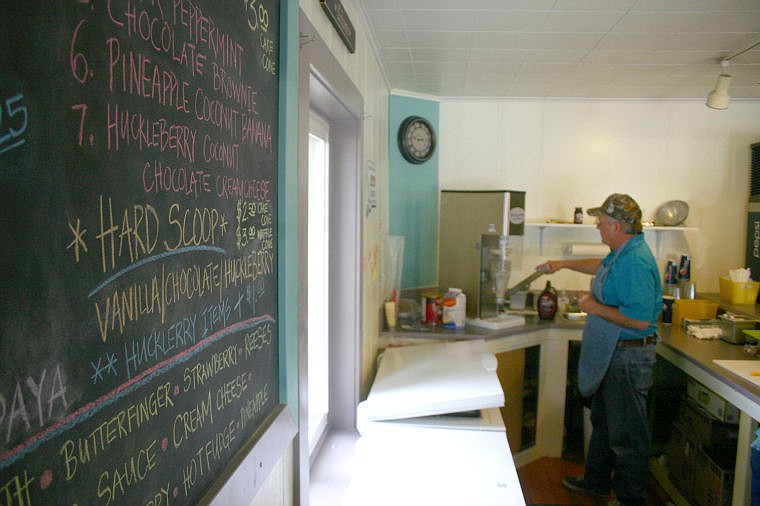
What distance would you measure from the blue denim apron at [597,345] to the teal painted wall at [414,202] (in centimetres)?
133

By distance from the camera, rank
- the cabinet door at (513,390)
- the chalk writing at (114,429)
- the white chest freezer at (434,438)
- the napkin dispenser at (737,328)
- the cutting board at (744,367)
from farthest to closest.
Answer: the cabinet door at (513,390), the napkin dispenser at (737,328), the cutting board at (744,367), the white chest freezer at (434,438), the chalk writing at (114,429)

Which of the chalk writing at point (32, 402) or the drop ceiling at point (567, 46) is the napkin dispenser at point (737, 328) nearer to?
the drop ceiling at point (567, 46)

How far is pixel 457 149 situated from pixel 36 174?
365 cm

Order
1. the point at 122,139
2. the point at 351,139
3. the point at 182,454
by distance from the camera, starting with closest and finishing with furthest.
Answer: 1. the point at 122,139
2. the point at 182,454
3. the point at 351,139

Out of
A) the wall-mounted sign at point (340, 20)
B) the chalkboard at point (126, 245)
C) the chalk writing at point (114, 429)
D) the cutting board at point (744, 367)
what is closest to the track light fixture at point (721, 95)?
the cutting board at point (744, 367)

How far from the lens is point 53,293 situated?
0.47 metres

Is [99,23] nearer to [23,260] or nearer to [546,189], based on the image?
[23,260]

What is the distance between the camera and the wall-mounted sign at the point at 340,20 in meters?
1.57

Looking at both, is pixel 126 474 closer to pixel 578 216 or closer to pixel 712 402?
pixel 712 402

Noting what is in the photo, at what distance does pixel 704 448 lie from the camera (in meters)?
2.56

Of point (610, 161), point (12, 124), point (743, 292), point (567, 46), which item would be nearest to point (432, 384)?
point (12, 124)

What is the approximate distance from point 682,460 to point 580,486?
1.81ft

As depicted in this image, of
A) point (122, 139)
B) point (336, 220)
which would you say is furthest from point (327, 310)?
point (122, 139)

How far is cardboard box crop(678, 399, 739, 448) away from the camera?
8.22ft
